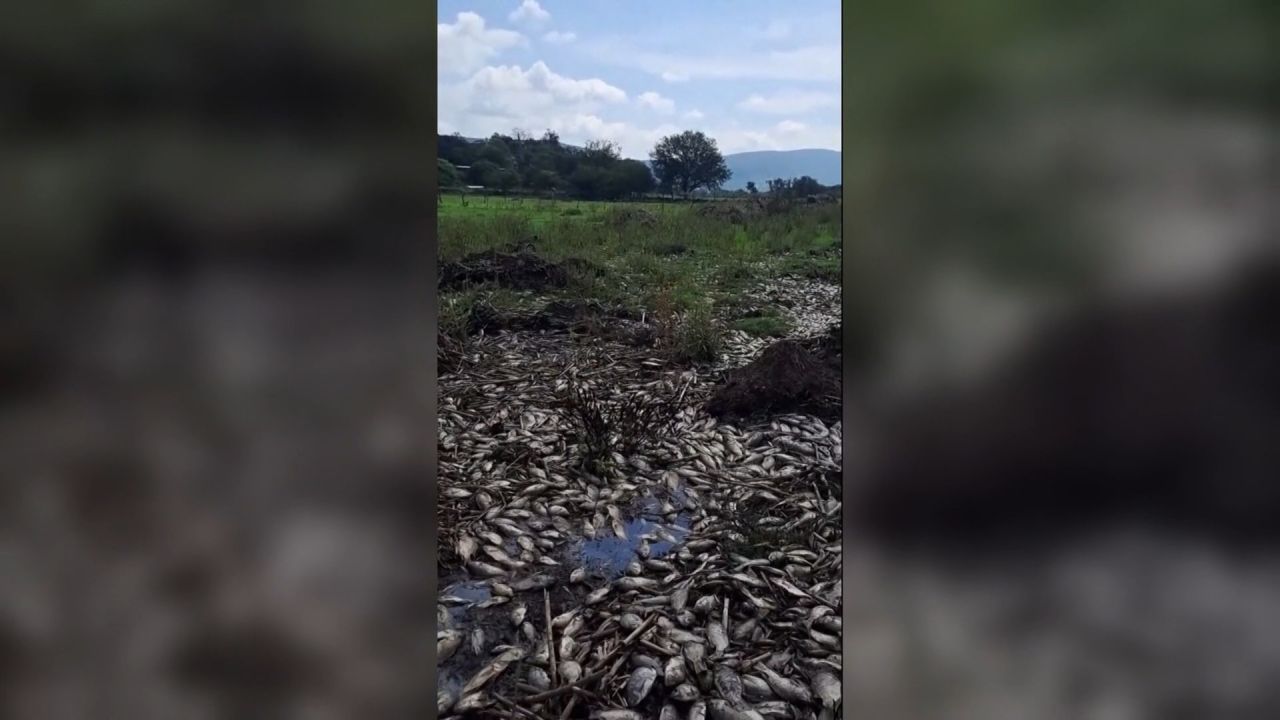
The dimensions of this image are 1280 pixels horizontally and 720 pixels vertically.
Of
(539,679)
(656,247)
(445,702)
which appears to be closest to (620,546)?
(539,679)

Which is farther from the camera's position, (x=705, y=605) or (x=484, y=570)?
(x=484, y=570)

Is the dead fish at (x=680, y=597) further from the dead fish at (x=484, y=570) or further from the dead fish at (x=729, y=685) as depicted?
the dead fish at (x=484, y=570)

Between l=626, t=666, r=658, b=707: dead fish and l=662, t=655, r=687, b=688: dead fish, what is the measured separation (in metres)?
0.02

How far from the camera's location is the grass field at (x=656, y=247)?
217 centimetres

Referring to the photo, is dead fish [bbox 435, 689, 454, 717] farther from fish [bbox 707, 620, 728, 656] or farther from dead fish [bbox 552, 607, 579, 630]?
fish [bbox 707, 620, 728, 656]

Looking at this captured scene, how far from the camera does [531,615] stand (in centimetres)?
154

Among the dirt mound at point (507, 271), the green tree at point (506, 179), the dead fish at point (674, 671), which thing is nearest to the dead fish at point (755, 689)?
the dead fish at point (674, 671)

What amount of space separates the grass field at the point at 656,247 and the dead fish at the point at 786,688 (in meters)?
0.99

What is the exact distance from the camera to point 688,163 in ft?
7.04

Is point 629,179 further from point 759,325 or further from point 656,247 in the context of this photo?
point 759,325

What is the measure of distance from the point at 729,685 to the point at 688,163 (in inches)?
52.1
